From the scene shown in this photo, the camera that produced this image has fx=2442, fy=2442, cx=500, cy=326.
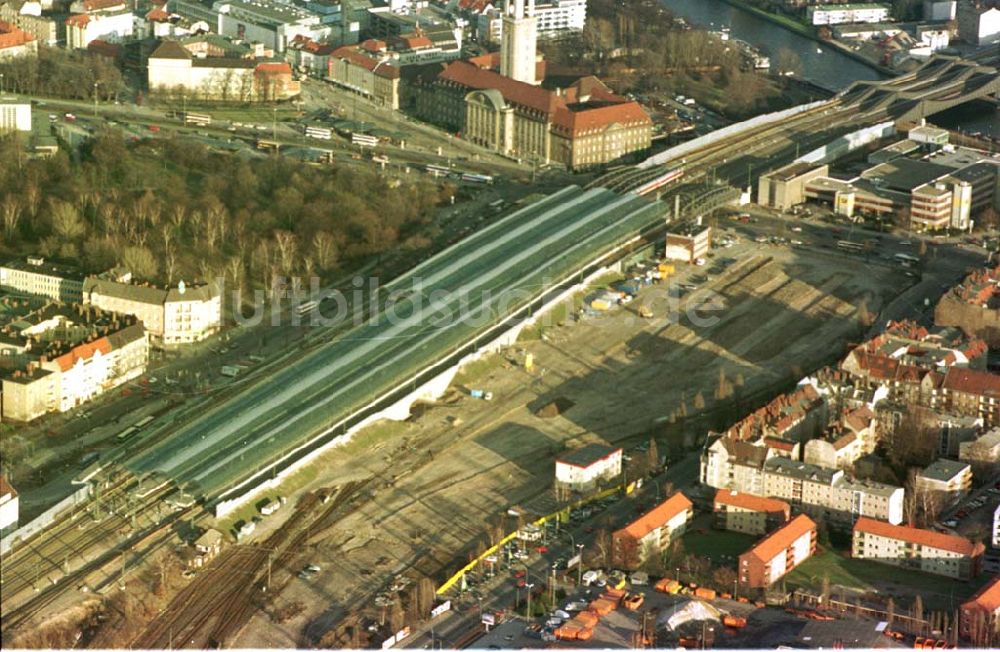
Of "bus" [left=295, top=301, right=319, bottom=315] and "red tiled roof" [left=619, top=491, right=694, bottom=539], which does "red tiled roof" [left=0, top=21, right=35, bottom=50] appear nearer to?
"bus" [left=295, top=301, right=319, bottom=315]

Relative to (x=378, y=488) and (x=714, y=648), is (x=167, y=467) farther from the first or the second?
(x=714, y=648)

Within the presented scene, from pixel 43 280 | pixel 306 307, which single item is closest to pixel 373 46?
pixel 306 307

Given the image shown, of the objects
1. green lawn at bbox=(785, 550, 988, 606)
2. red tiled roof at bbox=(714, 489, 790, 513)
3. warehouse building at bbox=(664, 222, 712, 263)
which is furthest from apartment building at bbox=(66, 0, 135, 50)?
green lawn at bbox=(785, 550, 988, 606)

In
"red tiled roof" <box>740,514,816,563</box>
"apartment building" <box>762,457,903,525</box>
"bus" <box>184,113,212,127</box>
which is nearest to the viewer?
"red tiled roof" <box>740,514,816,563</box>

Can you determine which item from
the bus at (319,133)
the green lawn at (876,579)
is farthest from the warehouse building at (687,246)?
the green lawn at (876,579)

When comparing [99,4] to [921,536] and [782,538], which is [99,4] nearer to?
[782,538]

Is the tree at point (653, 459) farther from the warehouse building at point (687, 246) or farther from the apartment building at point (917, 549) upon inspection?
the warehouse building at point (687, 246)

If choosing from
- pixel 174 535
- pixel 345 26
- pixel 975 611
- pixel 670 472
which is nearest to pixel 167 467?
pixel 174 535
